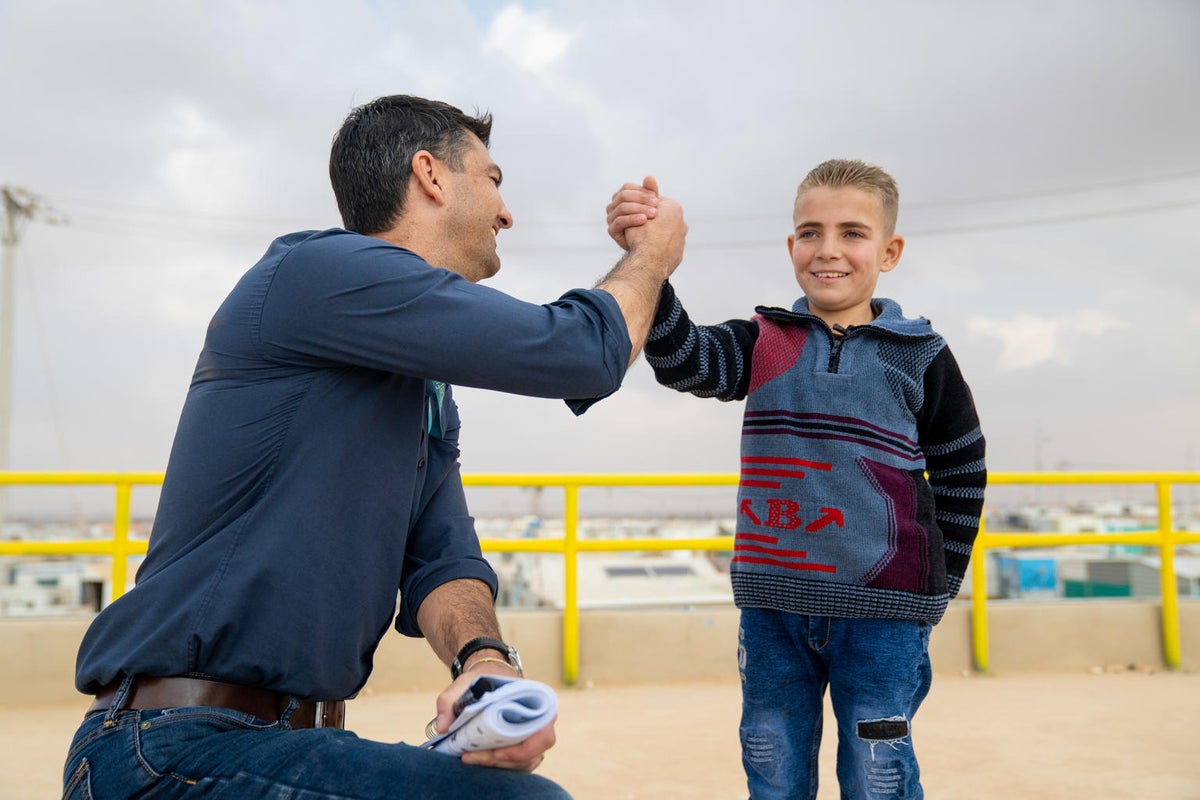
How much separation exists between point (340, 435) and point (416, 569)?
0.41 meters

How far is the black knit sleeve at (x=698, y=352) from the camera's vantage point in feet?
6.36

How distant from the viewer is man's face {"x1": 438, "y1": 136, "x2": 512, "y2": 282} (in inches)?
69.2

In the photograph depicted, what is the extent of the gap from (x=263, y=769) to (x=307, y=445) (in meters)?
0.44

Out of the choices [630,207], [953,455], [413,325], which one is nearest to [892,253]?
[953,455]

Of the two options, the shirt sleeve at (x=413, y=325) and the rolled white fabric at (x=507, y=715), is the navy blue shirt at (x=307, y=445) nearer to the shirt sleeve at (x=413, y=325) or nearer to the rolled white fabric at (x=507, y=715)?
the shirt sleeve at (x=413, y=325)

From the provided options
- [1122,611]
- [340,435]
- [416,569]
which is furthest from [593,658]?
[340,435]

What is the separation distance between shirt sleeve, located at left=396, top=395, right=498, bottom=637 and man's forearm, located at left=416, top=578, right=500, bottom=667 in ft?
0.05

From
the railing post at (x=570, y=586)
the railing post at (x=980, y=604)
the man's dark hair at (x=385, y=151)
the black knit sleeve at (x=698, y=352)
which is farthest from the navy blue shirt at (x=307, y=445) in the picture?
the railing post at (x=980, y=604)

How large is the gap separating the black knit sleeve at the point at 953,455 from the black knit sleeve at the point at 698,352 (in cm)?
40

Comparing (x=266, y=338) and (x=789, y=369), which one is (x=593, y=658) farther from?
(x=266, y=338)

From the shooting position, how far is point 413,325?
1.36 metres

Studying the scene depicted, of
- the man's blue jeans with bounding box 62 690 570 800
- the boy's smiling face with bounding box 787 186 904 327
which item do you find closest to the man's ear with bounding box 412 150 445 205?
the boy's smiling face with bounding box 787 186 904 327

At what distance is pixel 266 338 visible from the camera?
4.63 feet

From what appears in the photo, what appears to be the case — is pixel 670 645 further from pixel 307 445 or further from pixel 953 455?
pixel 307 445
